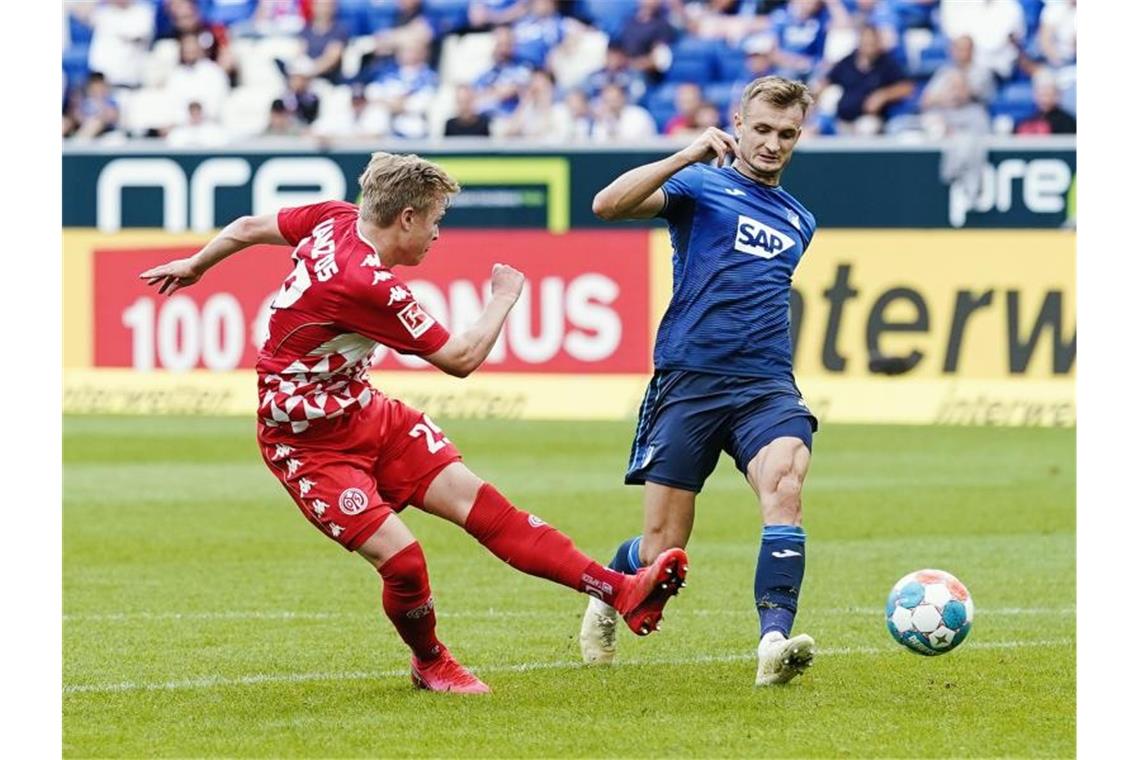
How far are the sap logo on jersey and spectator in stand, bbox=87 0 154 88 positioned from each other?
1830 centimetres

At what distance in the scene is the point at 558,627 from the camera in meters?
9.03

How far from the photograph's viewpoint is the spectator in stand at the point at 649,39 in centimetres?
2322

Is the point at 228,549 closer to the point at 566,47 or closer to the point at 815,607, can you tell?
the point at 815,607

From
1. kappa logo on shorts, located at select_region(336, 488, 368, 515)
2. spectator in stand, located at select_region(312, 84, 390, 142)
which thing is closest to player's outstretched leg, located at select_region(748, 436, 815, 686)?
kappa logo on shorts, located at select_region(336, 488, 368, 515)

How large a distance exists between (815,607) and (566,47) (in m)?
15.1

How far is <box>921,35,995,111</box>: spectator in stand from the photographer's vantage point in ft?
69.2

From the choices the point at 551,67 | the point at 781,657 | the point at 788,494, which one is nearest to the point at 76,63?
the point at 551,67

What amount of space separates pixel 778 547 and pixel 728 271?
42.4 inches

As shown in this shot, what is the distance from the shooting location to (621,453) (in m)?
16.7

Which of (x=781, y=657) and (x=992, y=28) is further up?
(x=992, y=28)

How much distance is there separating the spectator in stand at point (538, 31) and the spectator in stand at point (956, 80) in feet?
14.7

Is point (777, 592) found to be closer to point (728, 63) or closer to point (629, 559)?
point (629, 559)

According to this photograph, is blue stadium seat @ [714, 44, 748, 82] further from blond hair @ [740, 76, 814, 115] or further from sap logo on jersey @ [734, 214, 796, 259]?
blond hair @ [740, 76, 814, 115]
